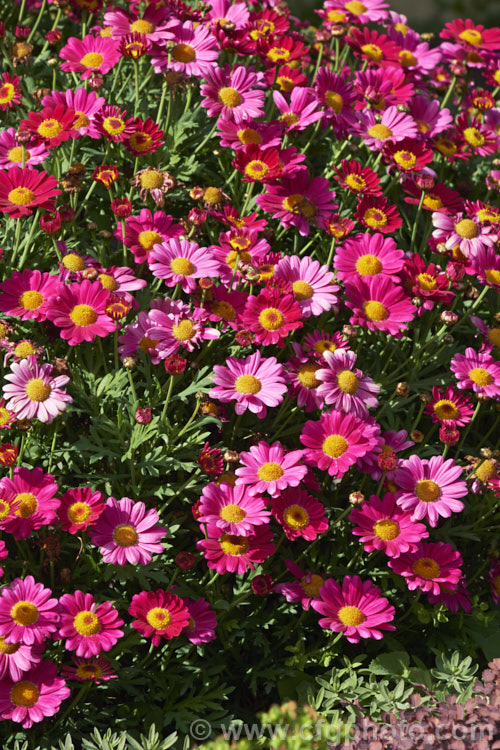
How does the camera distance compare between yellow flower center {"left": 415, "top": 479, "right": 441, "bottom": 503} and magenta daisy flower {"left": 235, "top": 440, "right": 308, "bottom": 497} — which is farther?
yellow flower center {"left": 415, "top": 479, "right": 441, "bottom": 503}

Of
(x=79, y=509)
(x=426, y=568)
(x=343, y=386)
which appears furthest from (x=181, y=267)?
(x=426, y=568)

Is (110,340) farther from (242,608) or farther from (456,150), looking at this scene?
(456,150)

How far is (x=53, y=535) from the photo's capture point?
2.84 m

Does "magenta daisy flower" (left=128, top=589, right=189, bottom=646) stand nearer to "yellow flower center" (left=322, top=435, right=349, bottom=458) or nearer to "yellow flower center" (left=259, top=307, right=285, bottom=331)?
"yellow flower center" (left=322, top=435, right=349, bottom=458)

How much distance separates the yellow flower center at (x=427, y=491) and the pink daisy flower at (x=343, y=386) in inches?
12.5

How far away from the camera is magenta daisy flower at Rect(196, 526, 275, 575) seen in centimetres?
281

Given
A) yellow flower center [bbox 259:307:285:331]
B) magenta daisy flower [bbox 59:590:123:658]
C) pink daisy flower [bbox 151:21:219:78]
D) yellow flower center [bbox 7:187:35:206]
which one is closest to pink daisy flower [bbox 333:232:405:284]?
yellow flower center [bbox 259:307:285:331]

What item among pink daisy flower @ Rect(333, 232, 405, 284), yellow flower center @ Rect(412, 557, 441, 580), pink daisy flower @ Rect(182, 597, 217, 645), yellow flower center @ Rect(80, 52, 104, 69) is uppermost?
yellow flower center @ Rect(80, 52, 104, 69)

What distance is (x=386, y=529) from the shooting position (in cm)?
300

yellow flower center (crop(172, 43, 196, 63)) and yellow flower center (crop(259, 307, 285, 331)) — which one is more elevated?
yellow flower center (crop(172, 43, 196, 63))

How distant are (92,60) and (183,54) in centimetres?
39

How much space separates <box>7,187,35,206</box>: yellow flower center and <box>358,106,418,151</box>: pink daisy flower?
151 cm

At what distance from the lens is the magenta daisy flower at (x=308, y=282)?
10.7ft

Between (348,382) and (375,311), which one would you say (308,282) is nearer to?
(375,311)
